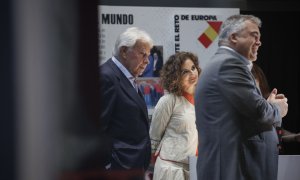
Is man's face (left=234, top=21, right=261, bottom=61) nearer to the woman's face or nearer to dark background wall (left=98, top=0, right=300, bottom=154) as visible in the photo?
the woman's face

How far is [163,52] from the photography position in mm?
5805

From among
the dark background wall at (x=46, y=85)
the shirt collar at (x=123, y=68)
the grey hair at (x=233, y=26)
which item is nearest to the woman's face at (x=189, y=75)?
the shirt collar at (x=123, y=68)

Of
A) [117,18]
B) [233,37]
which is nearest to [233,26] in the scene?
[233,37]

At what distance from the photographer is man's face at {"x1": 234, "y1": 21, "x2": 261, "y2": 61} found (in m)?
2.95

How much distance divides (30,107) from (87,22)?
0.08 meters

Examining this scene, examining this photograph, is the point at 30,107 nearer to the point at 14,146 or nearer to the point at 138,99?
the point at 14,146

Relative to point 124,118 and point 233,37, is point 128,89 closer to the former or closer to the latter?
point 124,118

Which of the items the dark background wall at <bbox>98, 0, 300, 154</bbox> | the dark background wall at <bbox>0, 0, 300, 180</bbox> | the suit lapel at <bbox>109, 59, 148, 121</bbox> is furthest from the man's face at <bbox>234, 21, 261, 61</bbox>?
the dark background wall at <bbox>98, 0, 300, 154</bbox>

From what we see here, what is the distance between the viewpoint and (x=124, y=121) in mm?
3107

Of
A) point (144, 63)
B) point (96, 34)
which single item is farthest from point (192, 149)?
point (96, 34)

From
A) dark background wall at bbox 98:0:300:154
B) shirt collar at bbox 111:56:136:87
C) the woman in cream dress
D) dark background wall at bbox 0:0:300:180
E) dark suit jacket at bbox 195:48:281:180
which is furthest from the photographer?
dark background wall at bbox 98:0:300:154

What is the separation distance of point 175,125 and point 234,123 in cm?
153

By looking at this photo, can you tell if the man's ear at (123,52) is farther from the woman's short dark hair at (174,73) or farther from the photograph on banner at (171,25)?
the photograph on banner at (171,25)

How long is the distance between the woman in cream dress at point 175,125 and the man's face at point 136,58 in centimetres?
97
